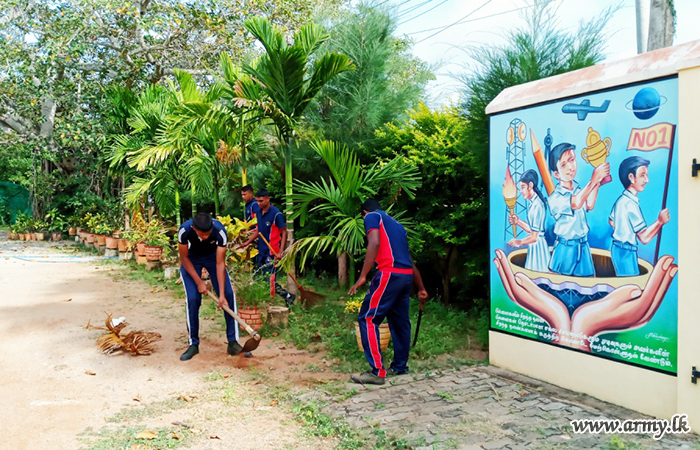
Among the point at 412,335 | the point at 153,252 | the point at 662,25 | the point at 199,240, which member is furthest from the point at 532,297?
the point at 153,252

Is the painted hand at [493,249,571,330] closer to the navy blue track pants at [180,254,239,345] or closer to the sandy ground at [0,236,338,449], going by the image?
the sandy ground at [0,236,338,449]

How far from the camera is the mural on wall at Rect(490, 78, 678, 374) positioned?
3.86 meters

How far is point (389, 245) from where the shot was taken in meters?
4.93

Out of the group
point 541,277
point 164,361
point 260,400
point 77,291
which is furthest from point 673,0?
point 77,291

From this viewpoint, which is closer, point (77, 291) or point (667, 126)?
point (667, 126)

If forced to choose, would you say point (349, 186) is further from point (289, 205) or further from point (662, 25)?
point (662, 25)

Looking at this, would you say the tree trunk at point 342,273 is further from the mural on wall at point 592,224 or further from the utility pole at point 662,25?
the utility pole at point 662,25

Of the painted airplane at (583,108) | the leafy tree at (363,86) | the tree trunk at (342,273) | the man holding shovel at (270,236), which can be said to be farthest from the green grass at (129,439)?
the leafy tree at (363,86)

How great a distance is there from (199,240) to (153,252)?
19.7ft

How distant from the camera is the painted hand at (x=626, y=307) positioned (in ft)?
12.6

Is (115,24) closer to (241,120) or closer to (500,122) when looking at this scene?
(241,120)

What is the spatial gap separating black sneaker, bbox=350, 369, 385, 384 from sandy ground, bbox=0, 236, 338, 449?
35cm

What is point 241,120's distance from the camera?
7.53 metres

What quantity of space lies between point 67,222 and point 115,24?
22.5ft
